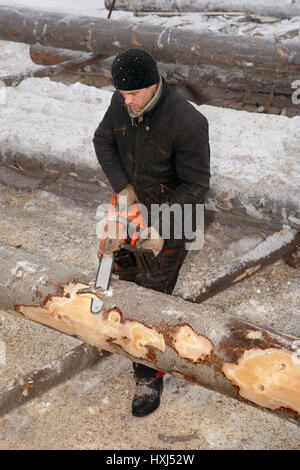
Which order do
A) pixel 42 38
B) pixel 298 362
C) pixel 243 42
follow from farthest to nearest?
1. pixel 42 38
2. pixel 243 42
3. pixel 298 362

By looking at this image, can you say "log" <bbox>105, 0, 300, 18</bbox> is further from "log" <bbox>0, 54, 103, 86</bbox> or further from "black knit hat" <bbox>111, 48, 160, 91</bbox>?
"black knit hat" <bbox>111, 48, 160, 91</bbox>

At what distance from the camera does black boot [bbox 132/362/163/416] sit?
2965 millimetres

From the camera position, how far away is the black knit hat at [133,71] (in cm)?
269

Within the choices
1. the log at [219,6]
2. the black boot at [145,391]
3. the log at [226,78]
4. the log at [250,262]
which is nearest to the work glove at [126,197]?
the log at [250,262]

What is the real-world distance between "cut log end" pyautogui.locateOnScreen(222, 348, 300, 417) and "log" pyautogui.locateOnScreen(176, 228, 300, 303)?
129 centimetres

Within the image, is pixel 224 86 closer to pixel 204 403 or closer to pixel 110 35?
pixel 110 35

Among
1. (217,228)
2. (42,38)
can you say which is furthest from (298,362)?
(42,38)

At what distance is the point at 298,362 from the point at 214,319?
17.7 inches

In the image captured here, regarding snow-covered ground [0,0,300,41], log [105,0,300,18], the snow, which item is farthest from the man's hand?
log [105,0,300,18]

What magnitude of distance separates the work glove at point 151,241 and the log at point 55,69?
4.04 metres

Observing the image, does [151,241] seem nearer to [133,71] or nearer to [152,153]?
[152,153]

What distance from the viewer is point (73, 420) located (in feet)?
9.66

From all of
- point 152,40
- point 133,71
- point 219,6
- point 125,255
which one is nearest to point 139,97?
point 133,71
